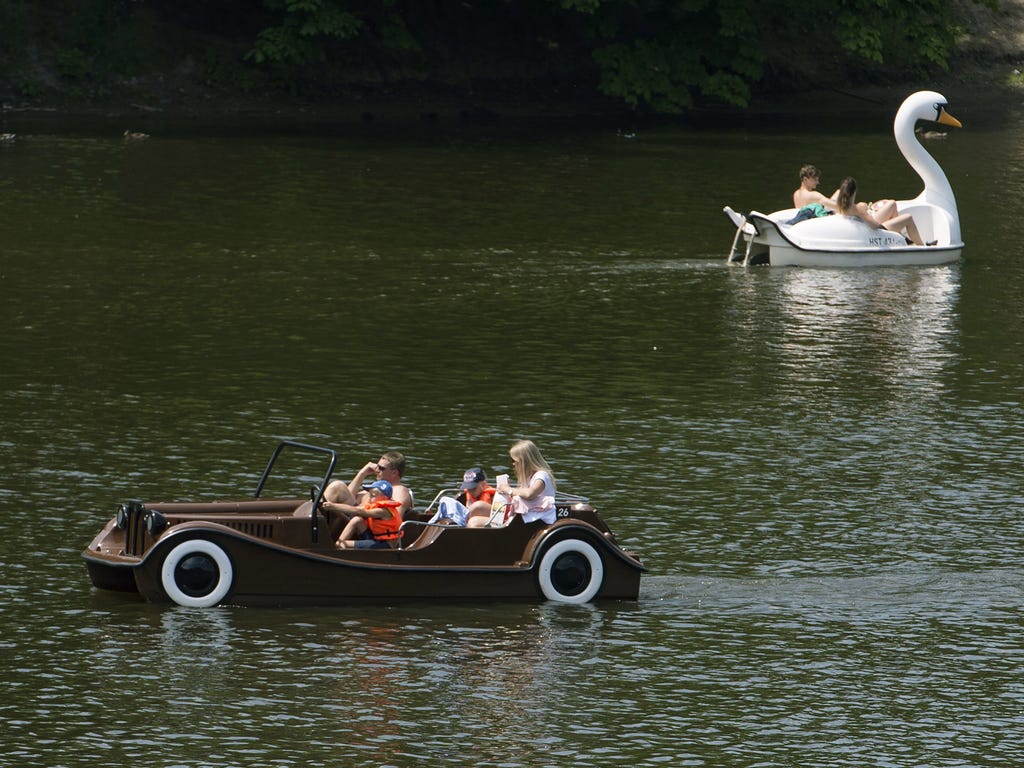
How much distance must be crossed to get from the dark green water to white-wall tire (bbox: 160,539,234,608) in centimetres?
20

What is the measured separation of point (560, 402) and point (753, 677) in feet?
27.2

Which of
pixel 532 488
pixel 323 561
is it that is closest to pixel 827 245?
pixel 532 488

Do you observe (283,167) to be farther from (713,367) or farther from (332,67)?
(713,367)

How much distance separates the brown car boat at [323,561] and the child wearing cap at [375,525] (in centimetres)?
11

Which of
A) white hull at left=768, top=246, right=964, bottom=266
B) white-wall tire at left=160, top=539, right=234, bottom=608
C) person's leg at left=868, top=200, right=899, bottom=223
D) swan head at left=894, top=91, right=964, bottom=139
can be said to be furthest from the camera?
swan head at left=894, top=91, right=964, bottom=139

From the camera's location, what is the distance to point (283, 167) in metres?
40.8

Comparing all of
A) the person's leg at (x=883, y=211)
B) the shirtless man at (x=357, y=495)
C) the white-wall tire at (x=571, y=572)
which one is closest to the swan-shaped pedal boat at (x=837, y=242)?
the person's leg at (x=883, y=211)

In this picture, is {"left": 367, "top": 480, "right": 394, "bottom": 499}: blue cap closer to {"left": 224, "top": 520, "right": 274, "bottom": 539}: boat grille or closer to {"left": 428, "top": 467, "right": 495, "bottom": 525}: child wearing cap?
{"left": 428, "top": 467, "right": 495, "bottom": 525}: child wearing cap

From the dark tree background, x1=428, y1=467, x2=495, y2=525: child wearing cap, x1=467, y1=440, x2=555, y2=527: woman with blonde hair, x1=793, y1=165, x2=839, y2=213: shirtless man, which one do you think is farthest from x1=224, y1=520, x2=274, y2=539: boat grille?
the dark tree background

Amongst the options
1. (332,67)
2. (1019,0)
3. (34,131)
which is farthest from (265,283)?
(1019,0)

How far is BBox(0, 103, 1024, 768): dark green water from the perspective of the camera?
12.2m

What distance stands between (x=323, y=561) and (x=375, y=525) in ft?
2.51

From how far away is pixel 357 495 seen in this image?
15.0 metres

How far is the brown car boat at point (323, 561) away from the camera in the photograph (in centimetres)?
1400
